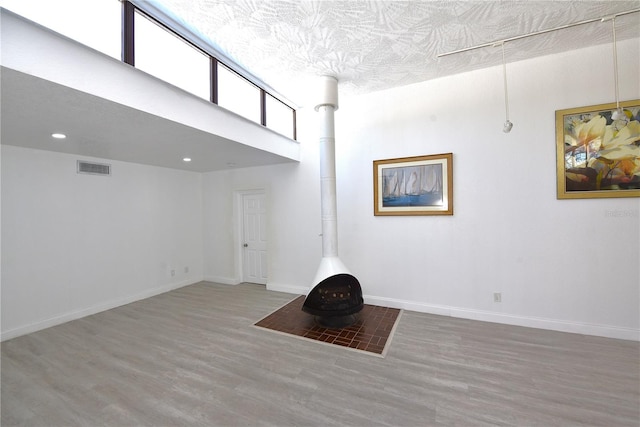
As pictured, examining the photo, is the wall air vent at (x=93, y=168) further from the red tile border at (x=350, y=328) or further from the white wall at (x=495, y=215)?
the red tile border at (x=350, y=328)

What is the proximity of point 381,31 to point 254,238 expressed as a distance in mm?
4060

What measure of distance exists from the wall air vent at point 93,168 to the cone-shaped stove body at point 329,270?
3.47 m

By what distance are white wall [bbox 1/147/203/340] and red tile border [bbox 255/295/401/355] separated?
2.63 meters

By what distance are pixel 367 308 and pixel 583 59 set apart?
13.2ft

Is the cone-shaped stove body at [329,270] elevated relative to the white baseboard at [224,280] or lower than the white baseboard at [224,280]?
elevated

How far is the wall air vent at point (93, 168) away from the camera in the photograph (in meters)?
3.64

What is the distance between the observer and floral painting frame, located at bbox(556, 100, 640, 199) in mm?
2627

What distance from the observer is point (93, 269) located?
3744mm

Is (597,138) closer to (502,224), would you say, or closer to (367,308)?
(502,224)

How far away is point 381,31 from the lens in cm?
239

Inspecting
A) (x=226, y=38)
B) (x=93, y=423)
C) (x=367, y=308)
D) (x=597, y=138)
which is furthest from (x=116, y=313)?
(x=597, y=138)

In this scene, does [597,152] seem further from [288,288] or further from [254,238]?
[254,238]

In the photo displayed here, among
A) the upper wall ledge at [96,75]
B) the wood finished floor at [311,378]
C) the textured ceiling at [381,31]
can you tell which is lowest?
the wood finished floor at [311,378]

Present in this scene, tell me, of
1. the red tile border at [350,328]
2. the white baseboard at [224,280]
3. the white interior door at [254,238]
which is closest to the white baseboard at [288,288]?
the white interior door at [254,238]
